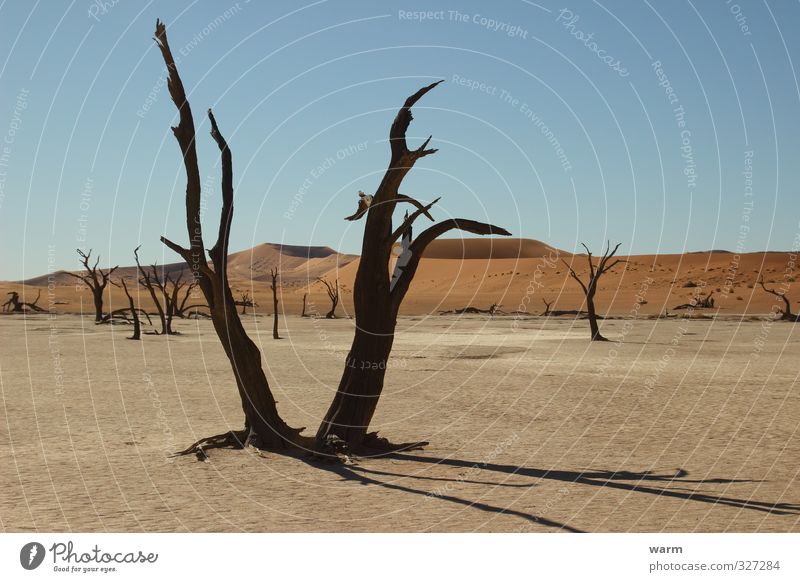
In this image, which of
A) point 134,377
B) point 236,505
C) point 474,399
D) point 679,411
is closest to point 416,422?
point 474,399

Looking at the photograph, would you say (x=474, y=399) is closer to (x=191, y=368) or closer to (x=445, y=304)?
(x=191, y=368)

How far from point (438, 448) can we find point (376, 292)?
2524 mm

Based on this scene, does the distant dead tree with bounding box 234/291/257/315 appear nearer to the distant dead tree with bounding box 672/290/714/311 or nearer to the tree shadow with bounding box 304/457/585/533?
the tree shadow with bounding box 304/457/585/533

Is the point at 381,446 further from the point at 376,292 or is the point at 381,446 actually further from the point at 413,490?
the point at 413,490

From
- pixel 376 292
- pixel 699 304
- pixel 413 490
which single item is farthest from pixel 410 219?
pixel 699 304

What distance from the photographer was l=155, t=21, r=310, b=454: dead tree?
11.9 metres

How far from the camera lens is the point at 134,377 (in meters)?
23.2

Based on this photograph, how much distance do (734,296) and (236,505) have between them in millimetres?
73138

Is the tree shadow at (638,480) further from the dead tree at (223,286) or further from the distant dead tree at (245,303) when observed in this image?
the distant dead tree at (245,303)

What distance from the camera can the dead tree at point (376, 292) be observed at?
40.2 feet
